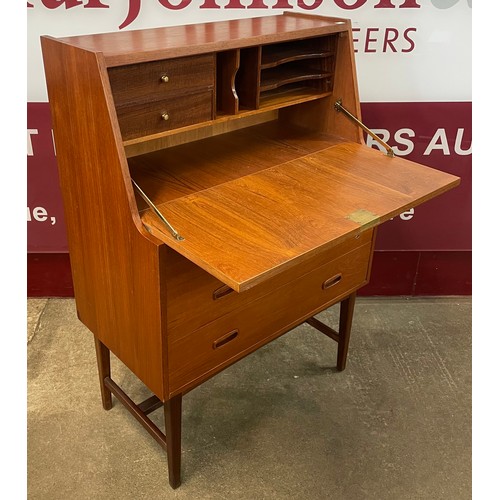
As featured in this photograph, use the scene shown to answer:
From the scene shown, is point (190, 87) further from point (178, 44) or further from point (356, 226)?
point (356, 226)

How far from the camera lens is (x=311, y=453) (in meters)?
2.30

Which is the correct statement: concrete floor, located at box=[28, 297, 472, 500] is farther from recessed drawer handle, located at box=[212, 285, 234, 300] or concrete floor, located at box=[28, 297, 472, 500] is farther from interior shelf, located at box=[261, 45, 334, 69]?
interior shelf, located at box=[261, 45, 334, 69]

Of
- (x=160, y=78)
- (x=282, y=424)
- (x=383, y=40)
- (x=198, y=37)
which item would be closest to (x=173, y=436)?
(x=282, y=424)

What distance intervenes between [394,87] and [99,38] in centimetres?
154

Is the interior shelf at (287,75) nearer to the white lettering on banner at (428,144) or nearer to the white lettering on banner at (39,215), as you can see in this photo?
the white lettering on banner at (428,144)

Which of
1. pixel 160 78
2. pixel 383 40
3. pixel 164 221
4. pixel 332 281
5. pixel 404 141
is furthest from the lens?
pixel 404 141

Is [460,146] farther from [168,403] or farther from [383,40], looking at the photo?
[168,403]

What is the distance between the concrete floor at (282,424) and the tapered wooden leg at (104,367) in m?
0.05

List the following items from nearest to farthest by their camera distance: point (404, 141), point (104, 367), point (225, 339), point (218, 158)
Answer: point (225, 339) < point (218, 158) < point (104, 367) < point (404, 141)

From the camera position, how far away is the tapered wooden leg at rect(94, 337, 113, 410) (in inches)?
90.2

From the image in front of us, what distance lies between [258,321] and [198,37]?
0.97m

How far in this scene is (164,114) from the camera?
169 centimetres

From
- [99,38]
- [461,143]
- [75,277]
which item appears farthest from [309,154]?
[461,143]

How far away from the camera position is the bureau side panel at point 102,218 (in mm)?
1575
